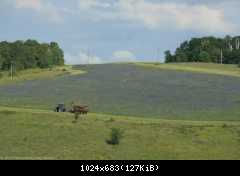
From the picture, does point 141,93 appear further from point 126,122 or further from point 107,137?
point 107,137

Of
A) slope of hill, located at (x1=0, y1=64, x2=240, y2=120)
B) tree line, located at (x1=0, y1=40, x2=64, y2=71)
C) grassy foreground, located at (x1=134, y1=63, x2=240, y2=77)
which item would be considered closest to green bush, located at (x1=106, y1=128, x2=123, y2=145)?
slope of hill, located at (x1=0, y1=64, x2=240, y2=120)

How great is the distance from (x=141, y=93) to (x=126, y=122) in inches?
1308

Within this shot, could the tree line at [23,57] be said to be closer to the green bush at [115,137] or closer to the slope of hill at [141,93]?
the slope of hill at [141,93]

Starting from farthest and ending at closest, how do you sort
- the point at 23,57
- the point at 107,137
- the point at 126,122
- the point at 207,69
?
the point at 23,57 < the point at 207,69 < the point at 126,122 < the point at 107,137

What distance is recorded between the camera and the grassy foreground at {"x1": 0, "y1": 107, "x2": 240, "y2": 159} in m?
46.7

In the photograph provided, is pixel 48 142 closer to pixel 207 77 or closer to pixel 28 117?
pixel 28 117

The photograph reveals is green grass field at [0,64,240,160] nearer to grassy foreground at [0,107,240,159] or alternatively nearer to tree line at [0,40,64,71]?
grassy foreground at [0,107,240,159]

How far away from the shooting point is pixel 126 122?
56812 mm

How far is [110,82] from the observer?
338ft

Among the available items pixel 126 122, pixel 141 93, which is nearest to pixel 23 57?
pixel 141 93

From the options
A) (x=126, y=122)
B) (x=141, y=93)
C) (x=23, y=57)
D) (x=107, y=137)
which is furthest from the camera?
(x=23, y=57)

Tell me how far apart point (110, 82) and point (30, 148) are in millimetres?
55641
